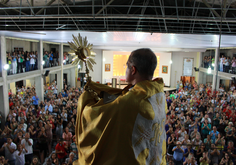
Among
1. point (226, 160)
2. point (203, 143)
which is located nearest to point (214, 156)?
point (226, 160)

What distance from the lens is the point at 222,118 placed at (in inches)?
340

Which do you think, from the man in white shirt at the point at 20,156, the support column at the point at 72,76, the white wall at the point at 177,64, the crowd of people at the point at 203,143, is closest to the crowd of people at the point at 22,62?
the support column at the point at 72,76

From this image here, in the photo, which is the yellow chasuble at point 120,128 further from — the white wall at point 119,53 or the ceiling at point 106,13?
the white wall at point 119,53

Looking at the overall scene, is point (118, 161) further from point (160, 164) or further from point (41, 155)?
point (41, 155)

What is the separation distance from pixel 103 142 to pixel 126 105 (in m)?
0.31

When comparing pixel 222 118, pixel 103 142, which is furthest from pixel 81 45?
pixel 222 118

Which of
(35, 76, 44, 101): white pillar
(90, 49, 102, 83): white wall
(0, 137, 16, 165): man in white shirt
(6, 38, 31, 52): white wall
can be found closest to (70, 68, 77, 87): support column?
(90, 49, 102, 83): white wall

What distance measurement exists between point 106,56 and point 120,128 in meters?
21.4

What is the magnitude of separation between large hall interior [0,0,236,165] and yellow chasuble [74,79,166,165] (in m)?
0.51

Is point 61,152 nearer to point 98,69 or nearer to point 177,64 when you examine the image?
point 98,69

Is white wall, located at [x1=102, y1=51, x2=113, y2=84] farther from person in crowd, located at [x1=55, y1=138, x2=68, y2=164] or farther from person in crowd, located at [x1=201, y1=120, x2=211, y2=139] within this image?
person in crowd, located at [x1=55, y1=138, x2=68, y2=164]

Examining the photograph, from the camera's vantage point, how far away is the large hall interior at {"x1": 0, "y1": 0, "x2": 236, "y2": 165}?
6883mm

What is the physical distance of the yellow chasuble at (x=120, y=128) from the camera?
56.5 inches

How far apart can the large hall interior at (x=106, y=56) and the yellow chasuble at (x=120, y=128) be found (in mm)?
506
